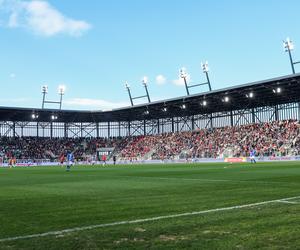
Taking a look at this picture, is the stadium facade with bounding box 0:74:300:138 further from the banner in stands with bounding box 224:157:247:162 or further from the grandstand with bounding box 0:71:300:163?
the banner in stands with bounding box 224:157:247:162

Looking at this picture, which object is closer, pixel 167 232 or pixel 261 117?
pixel 167 232

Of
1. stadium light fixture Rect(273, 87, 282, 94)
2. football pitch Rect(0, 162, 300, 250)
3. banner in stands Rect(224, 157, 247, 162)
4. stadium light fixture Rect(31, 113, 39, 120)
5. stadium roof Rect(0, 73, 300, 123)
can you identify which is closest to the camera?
football pitch Rect(0, 162, 300, 250)

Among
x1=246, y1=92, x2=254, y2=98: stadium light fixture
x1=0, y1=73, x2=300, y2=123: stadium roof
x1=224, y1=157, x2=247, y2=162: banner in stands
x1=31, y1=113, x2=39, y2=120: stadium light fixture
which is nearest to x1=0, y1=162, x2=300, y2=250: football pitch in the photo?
x1=0, y1=73, x2=300, y2=123: stadium roof

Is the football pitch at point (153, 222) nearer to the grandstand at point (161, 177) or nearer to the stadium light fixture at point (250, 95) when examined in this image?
the grandstand at point (161, 177)

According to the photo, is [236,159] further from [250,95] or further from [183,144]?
[183,144]

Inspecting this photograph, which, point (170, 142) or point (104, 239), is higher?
point (170, 142)

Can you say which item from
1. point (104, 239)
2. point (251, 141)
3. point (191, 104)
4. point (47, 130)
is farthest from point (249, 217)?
point (47, 130)

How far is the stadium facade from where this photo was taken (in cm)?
6153

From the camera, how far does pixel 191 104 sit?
71.6 m

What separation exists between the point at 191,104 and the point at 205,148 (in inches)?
308

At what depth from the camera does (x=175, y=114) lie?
81562 mm

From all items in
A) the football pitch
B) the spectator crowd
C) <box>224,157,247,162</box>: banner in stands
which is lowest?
the football pitch

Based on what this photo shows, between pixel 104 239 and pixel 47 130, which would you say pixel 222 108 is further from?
pixel 104 239

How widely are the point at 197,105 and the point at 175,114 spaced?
9.87 meters
